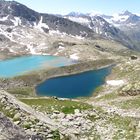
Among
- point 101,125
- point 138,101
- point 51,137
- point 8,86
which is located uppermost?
point 51,137

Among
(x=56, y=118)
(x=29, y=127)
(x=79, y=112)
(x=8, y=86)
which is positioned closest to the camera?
(x=29, y=127)

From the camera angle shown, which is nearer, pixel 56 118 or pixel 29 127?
pixel 29 127

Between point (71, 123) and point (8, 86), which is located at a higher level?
point (71, 123)

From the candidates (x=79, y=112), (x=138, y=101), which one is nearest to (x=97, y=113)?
(x=79, y=112)

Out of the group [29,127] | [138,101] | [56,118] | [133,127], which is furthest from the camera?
[138,101]

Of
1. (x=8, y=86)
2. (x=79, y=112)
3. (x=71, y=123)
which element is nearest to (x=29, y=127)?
(x=71, y=123)

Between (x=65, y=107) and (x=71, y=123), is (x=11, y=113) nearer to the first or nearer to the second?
(x=71, y=123)

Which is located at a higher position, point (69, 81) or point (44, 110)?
point (44, 110)

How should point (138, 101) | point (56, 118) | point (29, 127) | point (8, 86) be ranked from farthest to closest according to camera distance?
point (8, 86) → point (138, 101) → point (56, 118) → point (29, 127)

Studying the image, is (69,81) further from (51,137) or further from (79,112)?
(51,137)
